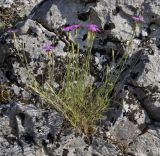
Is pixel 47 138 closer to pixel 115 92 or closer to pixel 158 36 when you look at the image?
pixel 115 92

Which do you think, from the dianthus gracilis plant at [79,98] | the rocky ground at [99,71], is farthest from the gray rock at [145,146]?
the dianthus gracilis plant at [79,98]

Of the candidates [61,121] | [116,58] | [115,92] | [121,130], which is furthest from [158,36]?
[61,121]

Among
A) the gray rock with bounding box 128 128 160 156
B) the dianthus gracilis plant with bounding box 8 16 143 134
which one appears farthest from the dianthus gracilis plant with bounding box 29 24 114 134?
the gray rock with bounding box 128 128 160 156

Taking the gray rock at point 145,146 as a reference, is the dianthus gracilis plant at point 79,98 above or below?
above

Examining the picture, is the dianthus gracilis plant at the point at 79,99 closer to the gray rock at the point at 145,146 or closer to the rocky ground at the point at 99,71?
the rocky ground at the point at 99,71

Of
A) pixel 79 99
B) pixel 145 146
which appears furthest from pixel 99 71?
pixel 145 146

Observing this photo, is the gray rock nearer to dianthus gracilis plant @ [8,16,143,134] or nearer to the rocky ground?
the rocky ground

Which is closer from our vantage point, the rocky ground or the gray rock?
the rocky ground

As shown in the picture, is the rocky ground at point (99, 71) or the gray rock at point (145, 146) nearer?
the rocky ground at point (99, 71)
